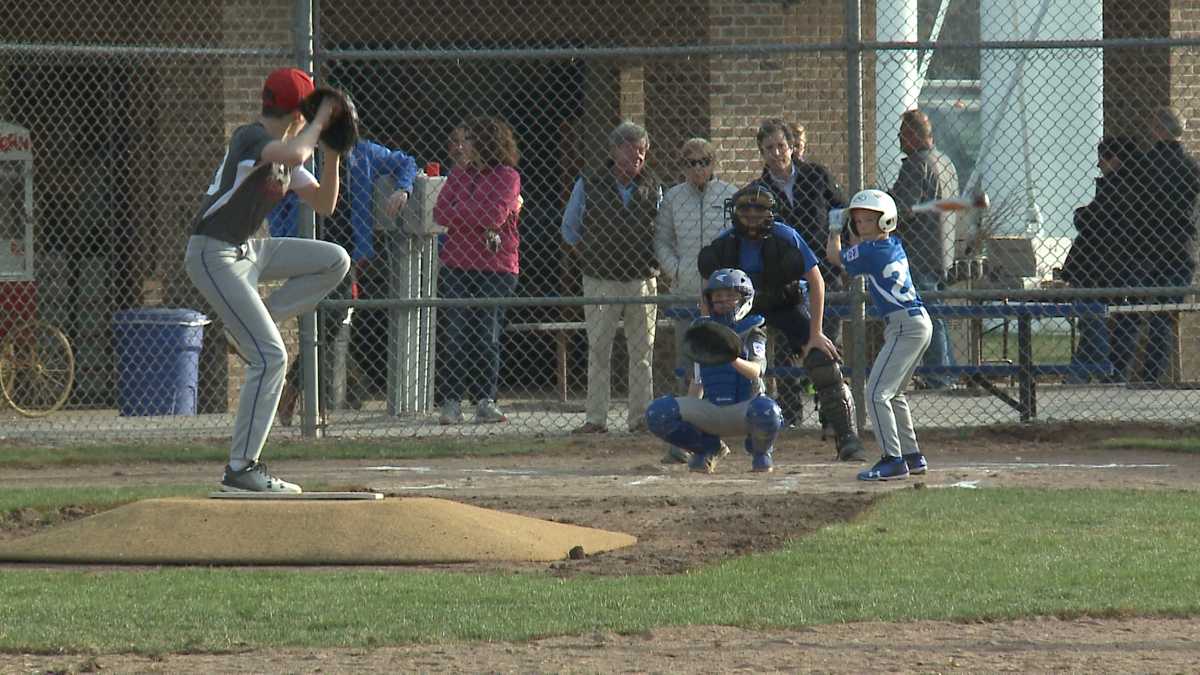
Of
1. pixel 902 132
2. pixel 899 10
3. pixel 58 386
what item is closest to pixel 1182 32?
pixel 899 10

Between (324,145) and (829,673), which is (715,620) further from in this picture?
(324,145)

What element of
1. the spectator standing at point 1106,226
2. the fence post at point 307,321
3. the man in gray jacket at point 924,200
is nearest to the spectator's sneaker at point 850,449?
the man in gray jacket at point 924,200

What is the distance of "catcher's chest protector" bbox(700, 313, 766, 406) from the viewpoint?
35.8 ft

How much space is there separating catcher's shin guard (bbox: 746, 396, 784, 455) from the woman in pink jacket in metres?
3.20

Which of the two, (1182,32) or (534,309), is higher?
(1182,32)

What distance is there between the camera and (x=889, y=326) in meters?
10.7

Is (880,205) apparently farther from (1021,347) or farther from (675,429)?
(1021,347)

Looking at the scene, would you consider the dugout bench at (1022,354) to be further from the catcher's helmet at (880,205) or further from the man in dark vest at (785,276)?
the catcher's helmet at (880,205)

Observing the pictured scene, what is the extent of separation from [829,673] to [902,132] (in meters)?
7.41

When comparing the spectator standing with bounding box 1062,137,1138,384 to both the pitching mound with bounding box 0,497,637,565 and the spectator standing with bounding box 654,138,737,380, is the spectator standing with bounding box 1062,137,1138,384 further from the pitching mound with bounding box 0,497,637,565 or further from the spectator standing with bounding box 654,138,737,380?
the pitching mound with bounding box 0,497,637,565

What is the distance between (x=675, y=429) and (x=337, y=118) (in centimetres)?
336

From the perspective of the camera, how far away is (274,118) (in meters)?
8.36

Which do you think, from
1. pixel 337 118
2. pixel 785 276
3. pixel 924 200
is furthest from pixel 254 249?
pixel 924 200

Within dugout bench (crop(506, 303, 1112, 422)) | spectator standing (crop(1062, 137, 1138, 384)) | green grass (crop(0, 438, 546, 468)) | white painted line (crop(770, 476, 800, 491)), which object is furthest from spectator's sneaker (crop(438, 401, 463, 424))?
spectator standing (crop(1062, 137, 1138, 384))
